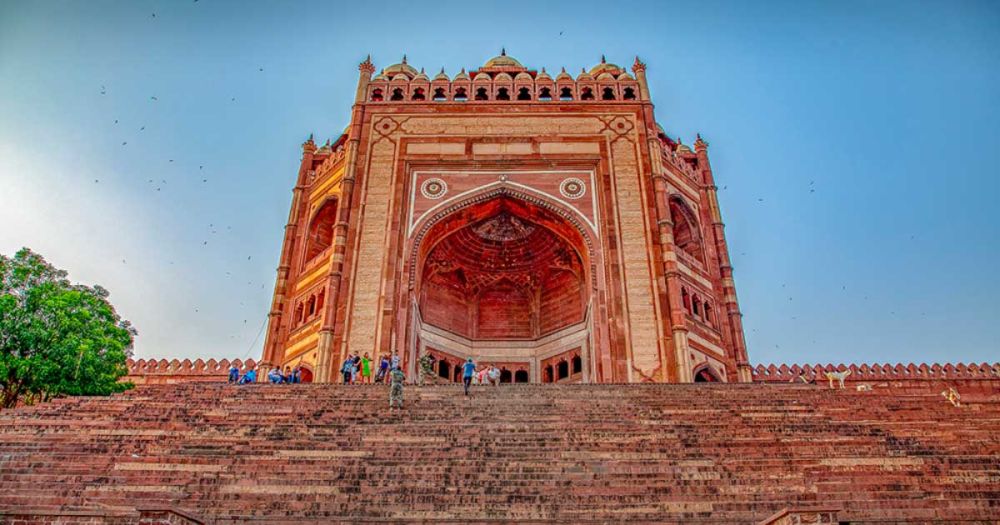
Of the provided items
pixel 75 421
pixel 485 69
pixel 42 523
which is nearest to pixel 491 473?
pixel 42 523

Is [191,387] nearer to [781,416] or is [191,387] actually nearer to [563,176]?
[781,416]

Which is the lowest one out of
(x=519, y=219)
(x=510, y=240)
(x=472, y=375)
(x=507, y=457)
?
(x=507, y=457)

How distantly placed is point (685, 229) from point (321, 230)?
36.7 feet

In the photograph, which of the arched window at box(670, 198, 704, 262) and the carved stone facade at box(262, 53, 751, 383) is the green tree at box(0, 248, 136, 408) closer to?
the carved stone facade at box(262, 53, 751, 383)

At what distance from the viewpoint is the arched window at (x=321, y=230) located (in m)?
22.0

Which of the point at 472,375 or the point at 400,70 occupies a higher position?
the point at 400,70

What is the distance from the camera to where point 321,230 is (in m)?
22.6

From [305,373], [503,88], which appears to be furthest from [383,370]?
[503,88]

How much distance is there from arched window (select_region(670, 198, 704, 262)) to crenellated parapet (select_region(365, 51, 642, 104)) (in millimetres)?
3479

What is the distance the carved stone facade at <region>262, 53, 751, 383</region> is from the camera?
59.9ft

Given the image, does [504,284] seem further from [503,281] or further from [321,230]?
[321,230]

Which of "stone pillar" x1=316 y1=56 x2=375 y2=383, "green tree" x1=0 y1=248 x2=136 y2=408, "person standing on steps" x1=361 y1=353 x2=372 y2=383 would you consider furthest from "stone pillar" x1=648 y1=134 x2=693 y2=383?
"green tree" x1=0 y1=248 x2=136 y2=408

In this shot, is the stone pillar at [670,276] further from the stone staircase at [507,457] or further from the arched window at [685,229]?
the stone staircase at [507,457]

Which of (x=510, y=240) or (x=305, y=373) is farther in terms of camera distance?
(x=510, y=240)
